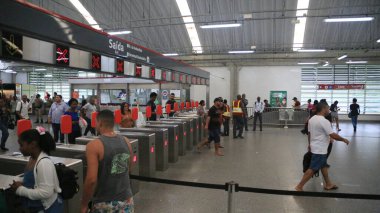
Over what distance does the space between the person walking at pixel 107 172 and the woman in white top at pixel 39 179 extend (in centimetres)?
19

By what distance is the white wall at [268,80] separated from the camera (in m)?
17.8

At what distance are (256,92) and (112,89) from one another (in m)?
8.73

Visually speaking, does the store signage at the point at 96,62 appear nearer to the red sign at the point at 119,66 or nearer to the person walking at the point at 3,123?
the red sign at the point at 119,66

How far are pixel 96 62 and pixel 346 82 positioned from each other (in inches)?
665

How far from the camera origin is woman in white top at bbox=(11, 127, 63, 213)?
6.10 ft

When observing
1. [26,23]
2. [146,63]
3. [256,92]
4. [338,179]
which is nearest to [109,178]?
[26,23]

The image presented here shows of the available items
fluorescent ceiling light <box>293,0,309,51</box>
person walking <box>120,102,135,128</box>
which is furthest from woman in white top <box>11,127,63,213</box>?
fluorescent ceiling light <box>293,0,309,51</box>

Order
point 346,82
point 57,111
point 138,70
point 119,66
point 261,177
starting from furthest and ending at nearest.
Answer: point 346,82 < point 138,70 < point 57,111 < point 119,66 < point 261,177

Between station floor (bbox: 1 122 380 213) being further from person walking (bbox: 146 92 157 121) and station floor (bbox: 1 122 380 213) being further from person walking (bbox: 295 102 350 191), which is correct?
person walking (bbox: 146 92 157 121)

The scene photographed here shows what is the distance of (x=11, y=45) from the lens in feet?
11.0

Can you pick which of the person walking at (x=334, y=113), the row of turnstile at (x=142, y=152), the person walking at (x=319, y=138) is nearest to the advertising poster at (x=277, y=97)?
the person walking at (x=334, y=113)

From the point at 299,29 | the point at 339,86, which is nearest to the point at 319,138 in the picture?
the point at 299,29

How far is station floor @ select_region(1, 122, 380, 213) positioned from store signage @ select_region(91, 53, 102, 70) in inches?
83.0

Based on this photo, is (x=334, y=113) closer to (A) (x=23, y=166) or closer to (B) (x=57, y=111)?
(B) (x=57, y=111)
